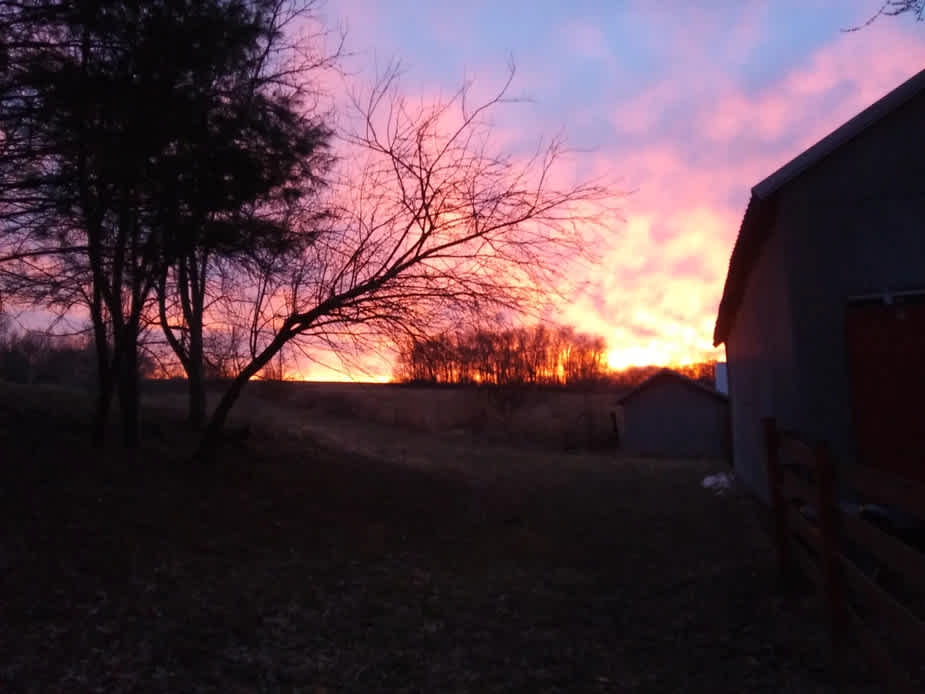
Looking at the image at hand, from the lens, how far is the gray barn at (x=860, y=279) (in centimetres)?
866

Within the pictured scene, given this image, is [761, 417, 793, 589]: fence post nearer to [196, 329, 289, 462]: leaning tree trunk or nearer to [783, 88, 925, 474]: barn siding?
[783, 88, 925, 474]: barn siding

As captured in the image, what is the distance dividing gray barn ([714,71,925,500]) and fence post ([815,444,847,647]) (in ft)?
11.4

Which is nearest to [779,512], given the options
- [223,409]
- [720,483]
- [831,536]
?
[831,536]

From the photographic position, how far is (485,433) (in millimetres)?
44594

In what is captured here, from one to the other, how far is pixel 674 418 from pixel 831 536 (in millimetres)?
32571

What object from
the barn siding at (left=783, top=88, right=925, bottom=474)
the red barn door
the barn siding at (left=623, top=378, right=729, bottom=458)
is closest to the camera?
the red barn door

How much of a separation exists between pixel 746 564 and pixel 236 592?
17.0ft

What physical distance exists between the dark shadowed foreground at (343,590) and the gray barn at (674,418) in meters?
25.0

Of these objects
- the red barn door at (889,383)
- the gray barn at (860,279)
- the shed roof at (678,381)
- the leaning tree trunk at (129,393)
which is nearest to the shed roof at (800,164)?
the gray barn at (860,279)

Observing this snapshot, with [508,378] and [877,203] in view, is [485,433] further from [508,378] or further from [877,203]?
[877,203]

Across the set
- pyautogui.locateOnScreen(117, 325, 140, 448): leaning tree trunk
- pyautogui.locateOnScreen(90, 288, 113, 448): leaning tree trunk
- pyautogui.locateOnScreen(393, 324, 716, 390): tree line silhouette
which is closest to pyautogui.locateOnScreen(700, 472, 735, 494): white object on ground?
pyautogui.locateOnScreen(393, 324, 716, 390): tree line silhouette

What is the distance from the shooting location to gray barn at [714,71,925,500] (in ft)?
28.4

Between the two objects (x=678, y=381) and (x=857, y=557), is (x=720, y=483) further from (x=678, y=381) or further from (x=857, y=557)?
(x=678, y=381)

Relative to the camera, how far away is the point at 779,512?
24.7 ft
